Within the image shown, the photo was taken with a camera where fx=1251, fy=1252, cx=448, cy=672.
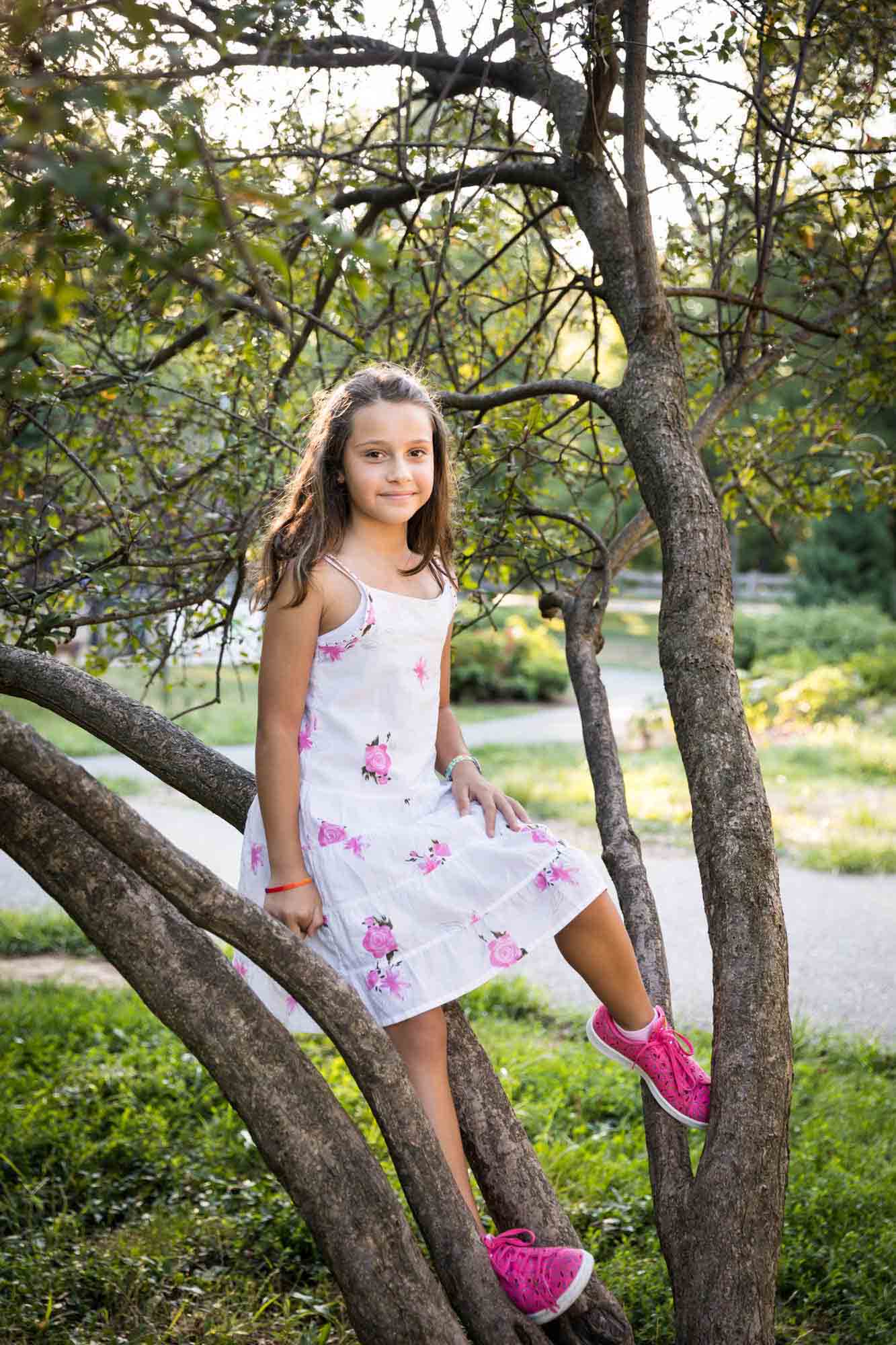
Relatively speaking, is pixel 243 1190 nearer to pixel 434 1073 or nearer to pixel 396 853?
pixel 434 1073

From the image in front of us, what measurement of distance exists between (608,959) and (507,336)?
110 inches


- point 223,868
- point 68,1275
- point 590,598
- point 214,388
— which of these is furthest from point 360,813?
point 223,868

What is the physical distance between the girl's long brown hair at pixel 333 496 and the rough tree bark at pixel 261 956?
329mm

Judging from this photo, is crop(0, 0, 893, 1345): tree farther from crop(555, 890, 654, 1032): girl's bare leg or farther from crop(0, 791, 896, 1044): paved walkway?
crop(0, 791, 896, 1044): paved walkway

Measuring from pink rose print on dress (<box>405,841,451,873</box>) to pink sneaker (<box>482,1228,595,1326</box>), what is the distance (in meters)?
0.57

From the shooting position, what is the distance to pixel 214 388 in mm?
3682

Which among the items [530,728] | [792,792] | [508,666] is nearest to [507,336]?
[792,792]

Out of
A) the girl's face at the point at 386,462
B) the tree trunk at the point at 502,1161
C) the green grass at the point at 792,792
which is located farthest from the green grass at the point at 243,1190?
the green grass at the point at 792,792

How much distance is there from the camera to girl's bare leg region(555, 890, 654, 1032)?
2012mm

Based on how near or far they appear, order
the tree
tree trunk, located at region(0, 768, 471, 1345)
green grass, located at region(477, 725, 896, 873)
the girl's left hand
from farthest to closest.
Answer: green grass, located at region(477, 725, 896, 873)
the girl's left hand
tree trunk, located at region(0, 768, 471, 1345)
the tree

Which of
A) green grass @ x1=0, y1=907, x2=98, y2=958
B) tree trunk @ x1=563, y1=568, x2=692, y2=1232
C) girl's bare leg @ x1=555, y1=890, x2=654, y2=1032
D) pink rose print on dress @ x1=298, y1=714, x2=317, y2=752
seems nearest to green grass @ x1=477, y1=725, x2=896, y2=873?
green grass @ x1=0, y1=907, x2=98, y2=958

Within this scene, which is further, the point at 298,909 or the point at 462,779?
the point at 462,779

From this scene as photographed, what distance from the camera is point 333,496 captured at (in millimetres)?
2305

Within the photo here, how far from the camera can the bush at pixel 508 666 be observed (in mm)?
14555
